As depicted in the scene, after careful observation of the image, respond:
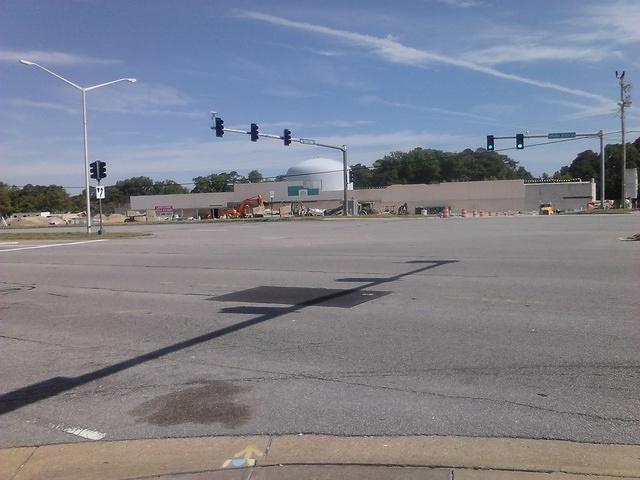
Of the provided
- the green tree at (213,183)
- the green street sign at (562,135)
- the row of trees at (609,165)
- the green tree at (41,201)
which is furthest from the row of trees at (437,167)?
the green street sign at (562,135)

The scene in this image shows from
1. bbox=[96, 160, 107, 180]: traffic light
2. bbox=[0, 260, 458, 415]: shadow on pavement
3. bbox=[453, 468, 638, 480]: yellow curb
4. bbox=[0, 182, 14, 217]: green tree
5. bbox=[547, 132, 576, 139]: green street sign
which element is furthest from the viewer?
bbox=[0, 182, 14, 217]: green tree

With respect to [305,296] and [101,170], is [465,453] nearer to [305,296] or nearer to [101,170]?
[305,296]

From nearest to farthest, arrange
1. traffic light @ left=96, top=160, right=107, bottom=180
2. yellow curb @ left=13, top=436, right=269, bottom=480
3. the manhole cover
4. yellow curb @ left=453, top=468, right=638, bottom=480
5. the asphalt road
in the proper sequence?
yellow curb @ left=453, top=468, right=638, bottom=480, yellow curb @ left=13, top=436, right=269, bottom=480, the asphalt road, the manhole cover, traffic light @ left=96, top=160, right=107, bottom=180

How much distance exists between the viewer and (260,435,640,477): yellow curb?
421 centimetres

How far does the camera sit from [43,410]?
5793mm

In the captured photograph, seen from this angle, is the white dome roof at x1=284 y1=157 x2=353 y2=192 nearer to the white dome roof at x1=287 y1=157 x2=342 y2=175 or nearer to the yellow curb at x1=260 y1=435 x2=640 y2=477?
the white dome roof at x1=287 y1=157 x2=342 y2=175

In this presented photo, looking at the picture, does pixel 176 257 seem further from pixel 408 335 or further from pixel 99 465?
pixel 99 465

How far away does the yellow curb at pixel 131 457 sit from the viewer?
14.5ft

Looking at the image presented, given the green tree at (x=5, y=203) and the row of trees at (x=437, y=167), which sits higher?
the row of trees at (x=437, y=167)

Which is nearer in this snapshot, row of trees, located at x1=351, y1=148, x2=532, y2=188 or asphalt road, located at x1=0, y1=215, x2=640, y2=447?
asphalt road, located at x1=0, y1=215, x2=640, y2=447

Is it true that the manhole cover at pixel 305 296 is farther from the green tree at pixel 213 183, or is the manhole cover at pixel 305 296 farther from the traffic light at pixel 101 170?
the green tree at pixel 213 183

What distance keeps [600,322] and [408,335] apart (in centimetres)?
262

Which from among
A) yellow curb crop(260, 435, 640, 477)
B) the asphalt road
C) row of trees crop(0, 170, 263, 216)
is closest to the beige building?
row of trees crop(0, 170, 263, 216)

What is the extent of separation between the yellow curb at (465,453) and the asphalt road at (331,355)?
0.18 metres
